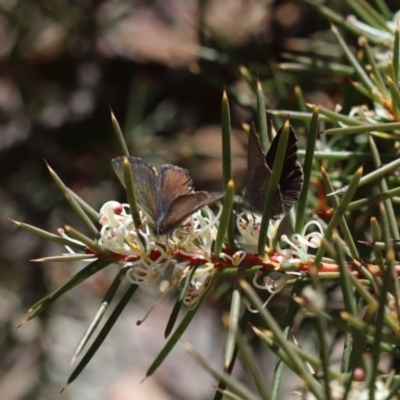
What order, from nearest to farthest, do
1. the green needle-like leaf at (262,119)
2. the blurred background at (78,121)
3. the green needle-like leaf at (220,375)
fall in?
the green needle-like leaf at (220,375) → the green needle-like leaf at (262,119) → the blurred background at (78,121)

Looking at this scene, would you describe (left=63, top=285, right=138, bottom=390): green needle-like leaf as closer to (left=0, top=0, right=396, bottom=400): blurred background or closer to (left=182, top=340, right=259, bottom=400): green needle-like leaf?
(left=182, top=340, right=259, bottom=400): green needle-like leaf

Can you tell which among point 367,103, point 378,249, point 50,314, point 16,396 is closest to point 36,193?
point 50,314

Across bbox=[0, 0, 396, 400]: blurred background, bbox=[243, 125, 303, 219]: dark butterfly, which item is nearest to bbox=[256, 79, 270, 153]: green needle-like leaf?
bbox=[243, 125, 303, 219]: dark butterfly

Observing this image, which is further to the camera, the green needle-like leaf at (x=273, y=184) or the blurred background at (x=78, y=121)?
the blurred background at (x=78, y=121)

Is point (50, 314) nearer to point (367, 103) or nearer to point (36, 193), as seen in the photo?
point (36, 193)

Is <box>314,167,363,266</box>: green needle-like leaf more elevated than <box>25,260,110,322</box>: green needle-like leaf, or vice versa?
<box>314,167,363,266</box>: green needle-like leaf

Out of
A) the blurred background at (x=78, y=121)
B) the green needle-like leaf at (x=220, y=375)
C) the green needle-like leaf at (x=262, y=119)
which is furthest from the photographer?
the blurred background at (x=78, y=121)

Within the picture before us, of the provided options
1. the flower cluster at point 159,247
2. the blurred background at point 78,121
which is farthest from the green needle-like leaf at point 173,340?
the blurred background at point 78,121

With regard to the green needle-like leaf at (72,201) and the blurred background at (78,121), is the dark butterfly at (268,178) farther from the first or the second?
the blurred background at (78,121)
